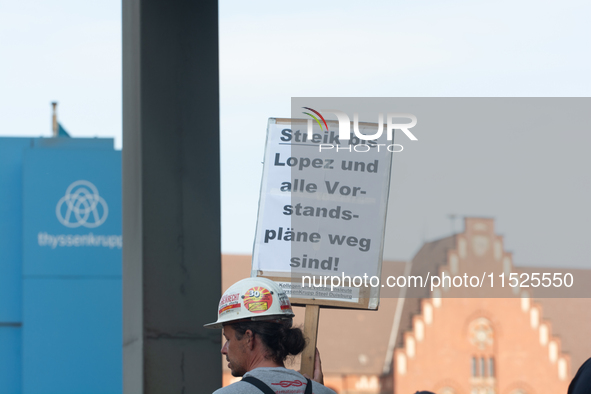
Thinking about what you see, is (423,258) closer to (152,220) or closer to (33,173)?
(33,173)

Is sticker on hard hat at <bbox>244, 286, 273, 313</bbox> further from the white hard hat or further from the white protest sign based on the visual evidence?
the white protest sign

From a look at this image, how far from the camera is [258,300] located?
6.50ft

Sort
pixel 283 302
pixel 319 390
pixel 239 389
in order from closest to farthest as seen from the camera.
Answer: pixel 239 389 → pixel 319 390 → pixel 283 302

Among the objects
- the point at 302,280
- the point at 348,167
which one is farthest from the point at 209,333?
the point at 348,167

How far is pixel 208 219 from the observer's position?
267cm

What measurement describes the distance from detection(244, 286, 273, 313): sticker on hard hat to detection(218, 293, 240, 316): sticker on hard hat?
0.02m

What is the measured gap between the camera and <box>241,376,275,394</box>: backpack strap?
1.79m

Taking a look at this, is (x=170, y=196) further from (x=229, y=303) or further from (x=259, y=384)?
(x=259, y=384)

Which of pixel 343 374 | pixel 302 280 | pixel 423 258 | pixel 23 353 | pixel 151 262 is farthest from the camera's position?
pixel 423 258

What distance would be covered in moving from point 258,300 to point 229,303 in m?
0.07

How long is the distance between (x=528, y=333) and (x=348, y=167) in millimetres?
37525

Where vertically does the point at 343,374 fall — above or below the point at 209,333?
below

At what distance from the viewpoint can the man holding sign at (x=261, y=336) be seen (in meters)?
1.85

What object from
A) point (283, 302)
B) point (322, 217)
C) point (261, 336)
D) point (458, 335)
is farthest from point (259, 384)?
point (458, 335)
